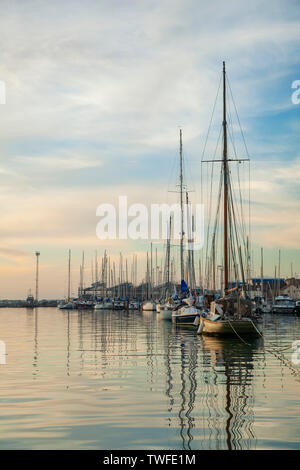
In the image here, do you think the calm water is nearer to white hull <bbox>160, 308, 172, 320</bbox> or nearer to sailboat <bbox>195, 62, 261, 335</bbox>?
sailboat <bbox>195, 62, 261, 335</bbox>

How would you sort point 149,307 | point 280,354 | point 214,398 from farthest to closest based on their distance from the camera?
point 149,307
point 280,354
point 214,398

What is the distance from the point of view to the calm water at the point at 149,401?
12.1 meters

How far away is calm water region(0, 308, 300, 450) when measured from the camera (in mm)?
12117

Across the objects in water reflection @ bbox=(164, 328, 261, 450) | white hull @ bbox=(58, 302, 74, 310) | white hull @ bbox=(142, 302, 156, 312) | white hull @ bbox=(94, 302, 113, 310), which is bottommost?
white hull @ bbox=(58, 302, 74, 310)

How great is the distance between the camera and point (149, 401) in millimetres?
16297

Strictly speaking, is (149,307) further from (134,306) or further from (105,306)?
(105,306)

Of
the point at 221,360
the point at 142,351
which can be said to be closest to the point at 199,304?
the point at 142,351

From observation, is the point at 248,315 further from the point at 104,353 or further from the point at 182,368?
the point at 182,368

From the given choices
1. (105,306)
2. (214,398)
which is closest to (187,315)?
(214,398)

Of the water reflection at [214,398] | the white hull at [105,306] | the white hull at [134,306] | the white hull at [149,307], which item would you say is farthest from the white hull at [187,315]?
the white hull at [105,306]

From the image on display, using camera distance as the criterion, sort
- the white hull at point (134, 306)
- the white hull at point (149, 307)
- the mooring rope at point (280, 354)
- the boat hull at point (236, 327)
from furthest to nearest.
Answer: the white hull at point (134, 306) < the white hull at point (149, 307) < the boat hull at point (236, 327) < the mooring rope at point (280, 354)

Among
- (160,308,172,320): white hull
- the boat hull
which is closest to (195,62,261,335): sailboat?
the boat hull

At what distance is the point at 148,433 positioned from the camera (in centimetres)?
1252

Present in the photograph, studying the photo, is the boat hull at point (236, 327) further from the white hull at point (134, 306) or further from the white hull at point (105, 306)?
the white hull at point (105, 306)
